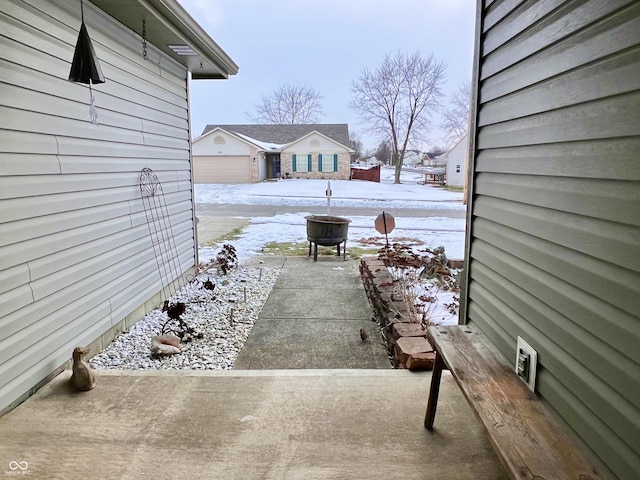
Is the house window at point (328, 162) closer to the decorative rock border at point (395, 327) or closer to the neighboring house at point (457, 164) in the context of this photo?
the neighboring house at point (457, 164)

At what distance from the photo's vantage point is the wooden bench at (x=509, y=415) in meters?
1.24

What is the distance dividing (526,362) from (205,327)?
2853 millimetres

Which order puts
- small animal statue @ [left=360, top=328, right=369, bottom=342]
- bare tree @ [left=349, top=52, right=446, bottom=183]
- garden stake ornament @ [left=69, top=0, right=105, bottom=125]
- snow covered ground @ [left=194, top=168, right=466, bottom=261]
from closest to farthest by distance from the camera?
garden stake ornament @ [left=69, top=0, right=105, bottom=125] < small animal statue @ [left=360, top=328, right=369, bottom=342] < snow covered ground @ [left=194, top=168, right=466, bottom=261] < bare tree @ [left=349, top=52, right=446, bottom=183]

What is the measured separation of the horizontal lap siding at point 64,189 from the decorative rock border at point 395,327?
87.3 inches

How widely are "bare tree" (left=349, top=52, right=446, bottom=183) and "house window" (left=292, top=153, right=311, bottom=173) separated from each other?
736 cm

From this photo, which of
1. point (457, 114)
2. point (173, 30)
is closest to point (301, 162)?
point (457, 114)

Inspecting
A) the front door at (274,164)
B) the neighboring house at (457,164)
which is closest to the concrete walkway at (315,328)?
the neighboring house at (457,164)

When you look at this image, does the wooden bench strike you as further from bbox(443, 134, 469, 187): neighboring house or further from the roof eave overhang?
bbox(443, 134, 469, 187): neighboring house

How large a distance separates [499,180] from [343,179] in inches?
1009

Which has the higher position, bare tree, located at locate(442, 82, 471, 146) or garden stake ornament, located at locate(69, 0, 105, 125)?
bare tree, located at locate(442, 82, 471, 146)

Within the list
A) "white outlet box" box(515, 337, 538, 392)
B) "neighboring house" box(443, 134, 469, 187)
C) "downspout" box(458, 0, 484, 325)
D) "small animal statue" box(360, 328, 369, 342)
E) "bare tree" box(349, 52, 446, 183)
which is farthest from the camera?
"bare tree" box(349, 52, 446, 183)

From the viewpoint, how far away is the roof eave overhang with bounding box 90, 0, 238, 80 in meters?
3.17

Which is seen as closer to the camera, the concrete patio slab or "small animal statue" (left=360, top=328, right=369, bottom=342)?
the concrete patio slab

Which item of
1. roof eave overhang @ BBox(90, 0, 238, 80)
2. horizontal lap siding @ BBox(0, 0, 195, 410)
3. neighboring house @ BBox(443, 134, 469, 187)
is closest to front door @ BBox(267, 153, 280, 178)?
neighboring house @ BBox(443, 134, 469, 187)
